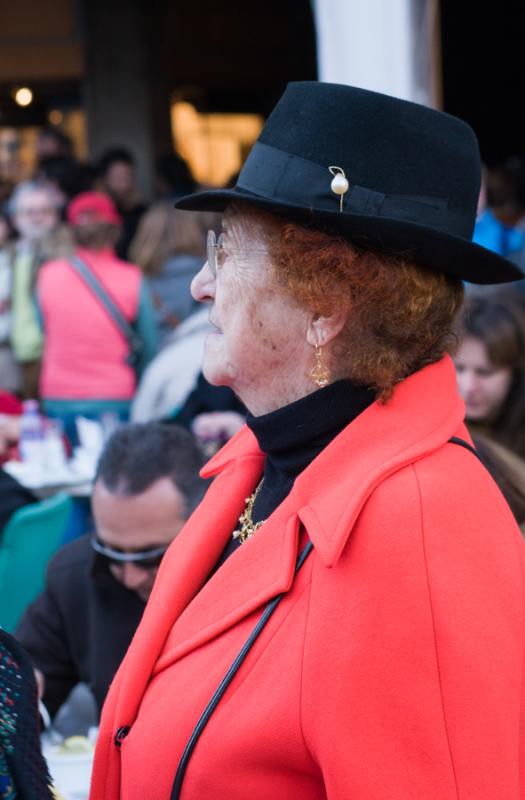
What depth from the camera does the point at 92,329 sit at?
5.82 metres

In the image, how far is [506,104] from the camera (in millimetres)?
15820

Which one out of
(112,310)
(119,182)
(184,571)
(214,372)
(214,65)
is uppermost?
(214,372)

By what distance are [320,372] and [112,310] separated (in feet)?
13.9

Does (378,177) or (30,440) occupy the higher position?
(378,177)

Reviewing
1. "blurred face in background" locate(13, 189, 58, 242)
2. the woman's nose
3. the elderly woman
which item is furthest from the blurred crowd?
the elderly woman

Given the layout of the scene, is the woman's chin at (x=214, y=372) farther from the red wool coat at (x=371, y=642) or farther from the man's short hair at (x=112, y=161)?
the man's short hair at (x=112, y=161)

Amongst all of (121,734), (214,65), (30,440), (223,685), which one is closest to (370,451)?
(223,685)

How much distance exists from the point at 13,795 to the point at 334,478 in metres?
0.58

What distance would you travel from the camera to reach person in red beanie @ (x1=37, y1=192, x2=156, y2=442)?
229 inches

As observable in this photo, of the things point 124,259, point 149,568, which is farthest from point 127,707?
point 124,259

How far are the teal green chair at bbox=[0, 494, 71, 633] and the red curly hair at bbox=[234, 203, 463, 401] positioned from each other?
2.23 meters

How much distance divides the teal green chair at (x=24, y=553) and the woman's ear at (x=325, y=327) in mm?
2207

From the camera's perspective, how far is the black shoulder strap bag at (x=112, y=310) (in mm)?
5793

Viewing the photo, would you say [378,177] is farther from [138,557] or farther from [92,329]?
[92,329]
